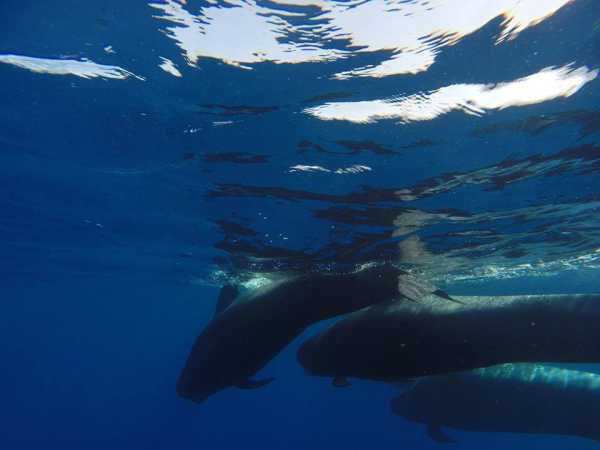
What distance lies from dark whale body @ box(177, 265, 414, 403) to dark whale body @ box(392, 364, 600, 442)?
6485mm

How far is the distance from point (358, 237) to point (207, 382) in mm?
7255

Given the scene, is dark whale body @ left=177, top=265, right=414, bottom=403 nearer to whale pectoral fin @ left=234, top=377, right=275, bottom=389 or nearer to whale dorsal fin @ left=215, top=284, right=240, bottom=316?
whale pectoral fin @ left=234, top=377, right=275, bottom=389

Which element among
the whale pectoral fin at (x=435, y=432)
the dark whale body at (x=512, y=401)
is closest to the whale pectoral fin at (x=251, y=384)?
the dark whale body at (x=512, y=401)

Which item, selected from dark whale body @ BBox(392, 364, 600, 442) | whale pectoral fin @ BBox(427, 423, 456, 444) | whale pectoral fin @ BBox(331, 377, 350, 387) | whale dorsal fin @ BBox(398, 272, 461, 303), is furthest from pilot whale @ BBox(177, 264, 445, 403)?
whale pectoral fin @ BBox(427, 423, 456, 444)

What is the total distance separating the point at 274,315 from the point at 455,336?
10.4ft

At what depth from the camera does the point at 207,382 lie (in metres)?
8.46

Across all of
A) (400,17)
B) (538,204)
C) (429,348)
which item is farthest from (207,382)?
(538,204)

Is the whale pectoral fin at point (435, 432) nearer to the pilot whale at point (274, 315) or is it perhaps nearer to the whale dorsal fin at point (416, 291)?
the pilot whale at point (274, 315)

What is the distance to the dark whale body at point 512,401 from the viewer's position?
36.4 ft

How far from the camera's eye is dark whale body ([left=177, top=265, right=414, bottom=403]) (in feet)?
25.6

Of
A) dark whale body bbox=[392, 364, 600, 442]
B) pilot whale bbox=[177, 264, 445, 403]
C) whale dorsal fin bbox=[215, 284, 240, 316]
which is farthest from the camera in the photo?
dark whale body bbox=[392, 364, 600, 442]

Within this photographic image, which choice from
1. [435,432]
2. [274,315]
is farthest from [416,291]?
[435,432]

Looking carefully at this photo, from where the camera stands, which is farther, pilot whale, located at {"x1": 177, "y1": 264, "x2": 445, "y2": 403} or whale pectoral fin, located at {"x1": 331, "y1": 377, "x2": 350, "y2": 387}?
pilot whale, located at {"x1": 177, "y1": 264, "x2": 445, "y2": 403}

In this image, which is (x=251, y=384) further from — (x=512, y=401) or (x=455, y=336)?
(x=512, y=401)
